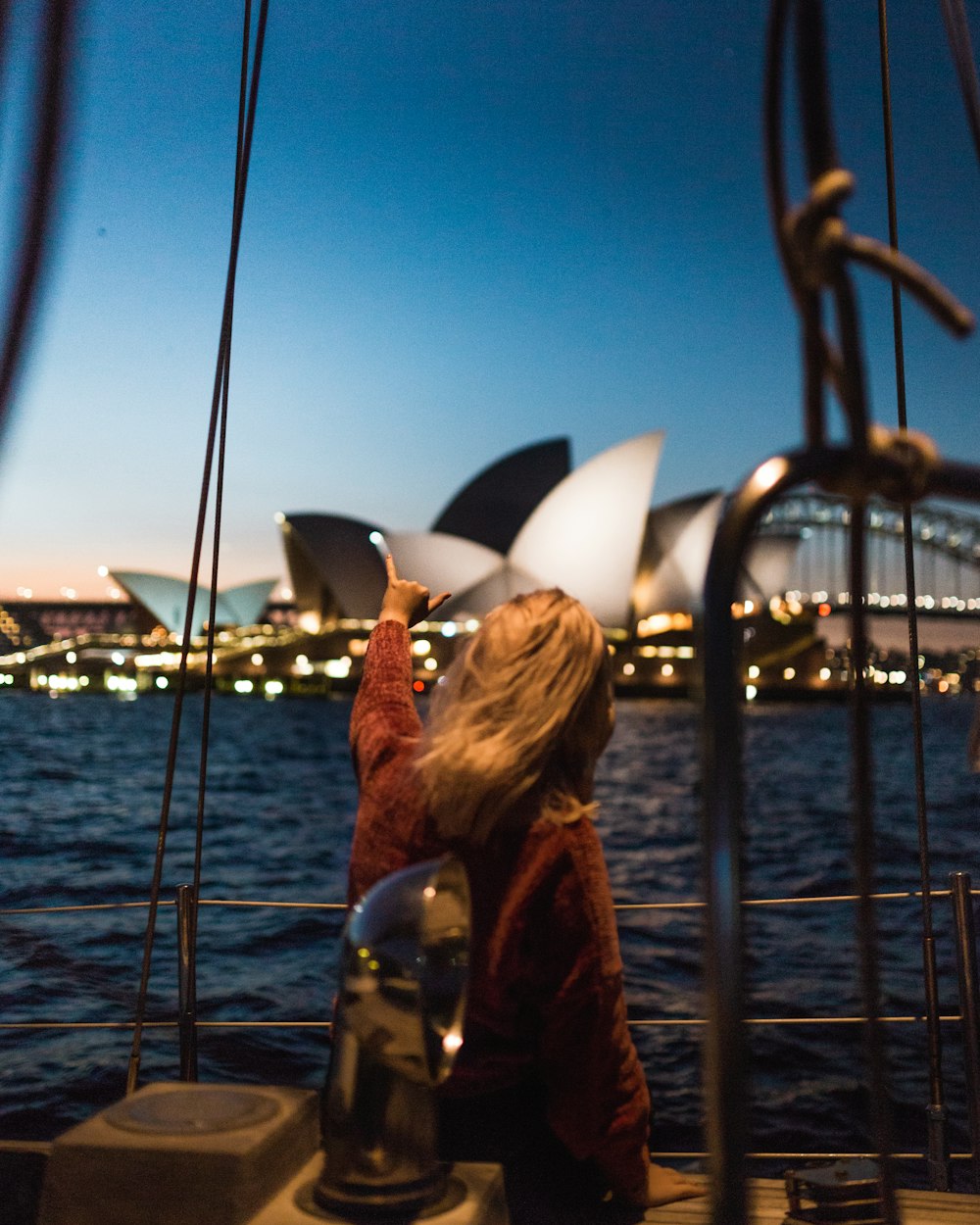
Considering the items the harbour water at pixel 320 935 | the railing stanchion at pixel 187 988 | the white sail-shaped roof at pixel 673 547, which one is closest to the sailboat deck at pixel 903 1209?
the harbour water at pixel 320 935

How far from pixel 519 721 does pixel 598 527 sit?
29.5 metres

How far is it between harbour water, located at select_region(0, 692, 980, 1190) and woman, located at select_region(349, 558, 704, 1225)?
18 cm

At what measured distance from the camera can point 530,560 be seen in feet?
103

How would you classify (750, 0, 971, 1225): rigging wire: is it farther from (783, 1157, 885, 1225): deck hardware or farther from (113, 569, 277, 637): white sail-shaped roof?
(113, 569, 277, 637): white sail-shaped roof

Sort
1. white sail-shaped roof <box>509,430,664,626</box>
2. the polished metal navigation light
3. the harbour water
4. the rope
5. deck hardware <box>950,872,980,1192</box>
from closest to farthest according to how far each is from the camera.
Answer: the polished metal navigation light
the rope
deck hardware <box>950,872,980,1192</box>
the harbour water
white sail-shaped roof <box>509,430,664,626</box>

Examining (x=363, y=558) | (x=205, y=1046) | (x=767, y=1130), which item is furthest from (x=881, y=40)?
(x=363, y=558)

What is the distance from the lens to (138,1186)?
2.86 feet

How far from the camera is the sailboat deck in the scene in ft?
3.95

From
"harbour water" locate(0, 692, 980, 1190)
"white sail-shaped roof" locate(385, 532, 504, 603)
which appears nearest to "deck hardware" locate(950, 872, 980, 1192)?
"harbour water" locate(0, 692, 980, 1190)

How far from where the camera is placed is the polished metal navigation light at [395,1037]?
2.69 ft

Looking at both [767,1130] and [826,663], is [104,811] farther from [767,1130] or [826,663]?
[826,663]

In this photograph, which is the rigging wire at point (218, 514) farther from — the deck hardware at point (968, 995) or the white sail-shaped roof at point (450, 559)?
the white sail-shaped roof at point (450, 559)

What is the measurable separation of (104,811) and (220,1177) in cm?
1321

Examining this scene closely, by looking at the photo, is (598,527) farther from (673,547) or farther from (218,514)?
(218,514)
